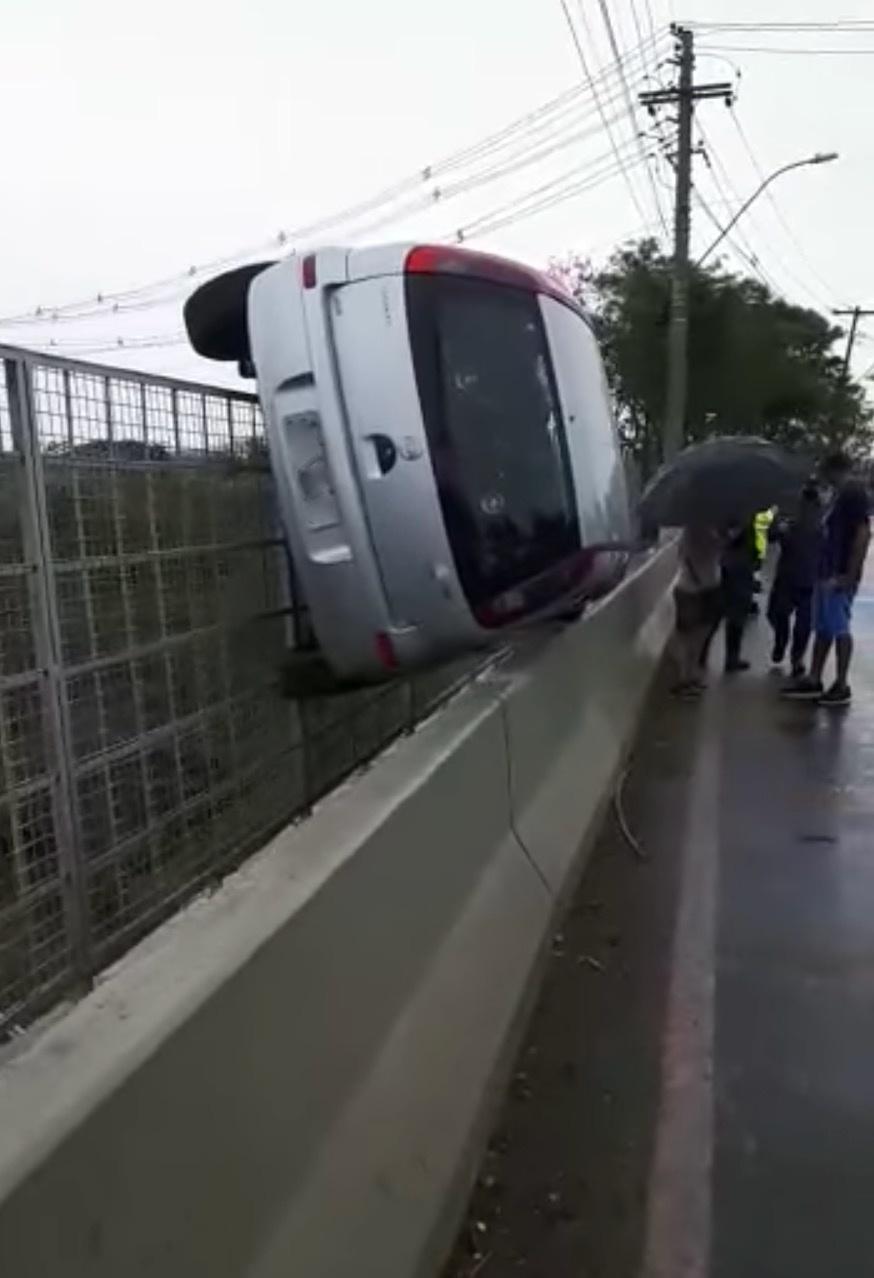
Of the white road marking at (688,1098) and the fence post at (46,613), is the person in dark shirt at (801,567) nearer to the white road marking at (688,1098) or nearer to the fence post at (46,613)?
the white road marking at (688,1098)

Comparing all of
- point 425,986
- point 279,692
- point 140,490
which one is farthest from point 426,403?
point 425,986

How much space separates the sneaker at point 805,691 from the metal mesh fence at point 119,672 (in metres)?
7.40

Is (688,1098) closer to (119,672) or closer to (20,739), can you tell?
(119,672)

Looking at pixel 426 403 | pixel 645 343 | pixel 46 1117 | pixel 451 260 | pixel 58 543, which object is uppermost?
pixel 645 343

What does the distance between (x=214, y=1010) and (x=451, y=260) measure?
4.58 metres

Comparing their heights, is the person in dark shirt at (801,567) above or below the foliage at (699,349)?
below

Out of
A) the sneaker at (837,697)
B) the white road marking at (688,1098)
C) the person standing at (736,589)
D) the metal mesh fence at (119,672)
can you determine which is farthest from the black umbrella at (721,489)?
the metal mesh fence at (119,672)

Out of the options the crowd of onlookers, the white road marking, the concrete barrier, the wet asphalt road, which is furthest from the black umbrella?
the concrete barrier

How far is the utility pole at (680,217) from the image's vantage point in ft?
89.7

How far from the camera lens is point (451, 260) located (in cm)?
609

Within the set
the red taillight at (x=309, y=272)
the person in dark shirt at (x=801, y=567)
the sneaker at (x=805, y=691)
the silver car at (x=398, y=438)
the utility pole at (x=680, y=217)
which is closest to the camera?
the silver car at (x=398, y=438)

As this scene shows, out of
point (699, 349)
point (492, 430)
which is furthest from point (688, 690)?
point (699, 349)

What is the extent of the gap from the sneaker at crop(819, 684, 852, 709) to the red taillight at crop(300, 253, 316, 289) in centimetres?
659

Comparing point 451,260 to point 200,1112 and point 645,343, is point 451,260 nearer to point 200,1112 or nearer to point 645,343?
point 200,1112
